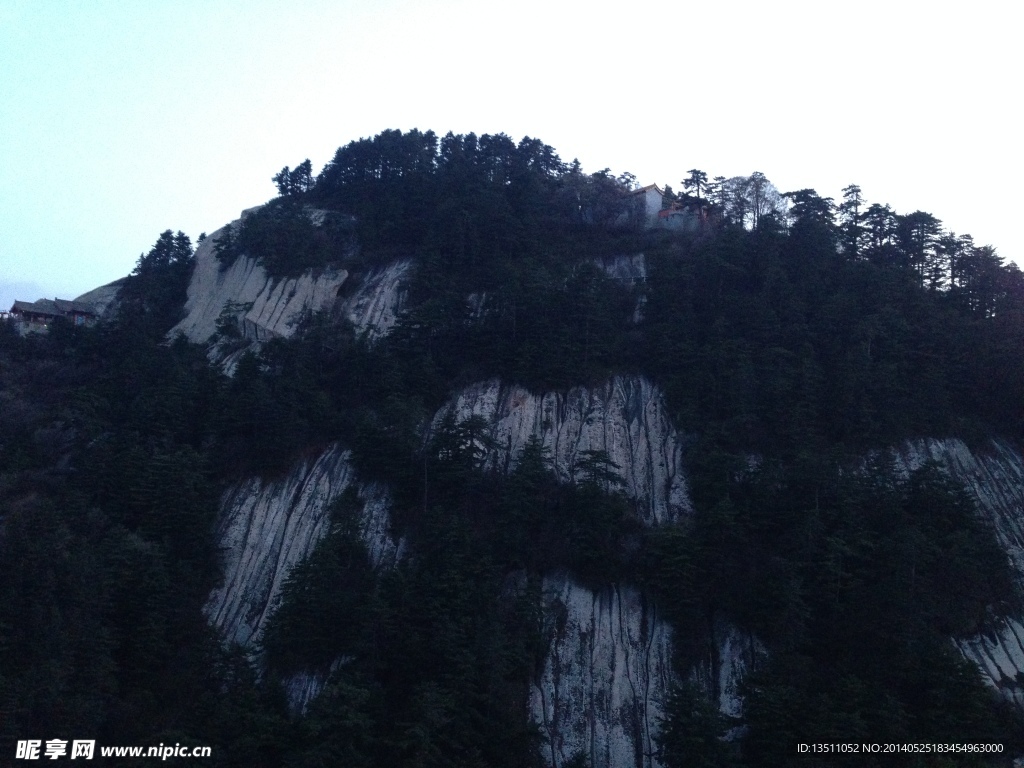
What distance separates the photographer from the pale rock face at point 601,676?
23406mm

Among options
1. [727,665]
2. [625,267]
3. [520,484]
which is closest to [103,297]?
[625,267]

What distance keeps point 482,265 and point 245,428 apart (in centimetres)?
1253

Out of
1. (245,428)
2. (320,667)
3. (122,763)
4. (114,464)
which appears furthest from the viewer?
(245,428)

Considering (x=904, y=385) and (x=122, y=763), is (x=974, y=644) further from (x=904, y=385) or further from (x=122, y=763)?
(x=122, y=763)

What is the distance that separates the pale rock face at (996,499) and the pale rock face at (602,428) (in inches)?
315

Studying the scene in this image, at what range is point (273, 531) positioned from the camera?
1185 inches

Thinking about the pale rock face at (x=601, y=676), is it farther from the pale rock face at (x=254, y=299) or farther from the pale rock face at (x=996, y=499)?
the pale rock face at (x=254, y=299)

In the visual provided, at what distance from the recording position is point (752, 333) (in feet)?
107

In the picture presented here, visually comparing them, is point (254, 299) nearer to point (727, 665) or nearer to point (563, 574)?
point (563, 574)

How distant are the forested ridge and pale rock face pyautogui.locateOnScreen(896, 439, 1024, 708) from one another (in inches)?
23.3

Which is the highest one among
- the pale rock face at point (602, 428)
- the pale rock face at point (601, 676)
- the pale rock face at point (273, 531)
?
the pale rock face at point (602, 428)

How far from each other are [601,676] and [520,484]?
6459 mm

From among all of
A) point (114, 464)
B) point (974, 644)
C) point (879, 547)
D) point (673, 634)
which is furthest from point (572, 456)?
point (114, 464)

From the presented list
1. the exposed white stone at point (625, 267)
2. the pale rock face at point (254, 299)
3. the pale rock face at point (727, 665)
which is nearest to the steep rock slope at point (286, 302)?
the pale rock face at point (254, 299)
